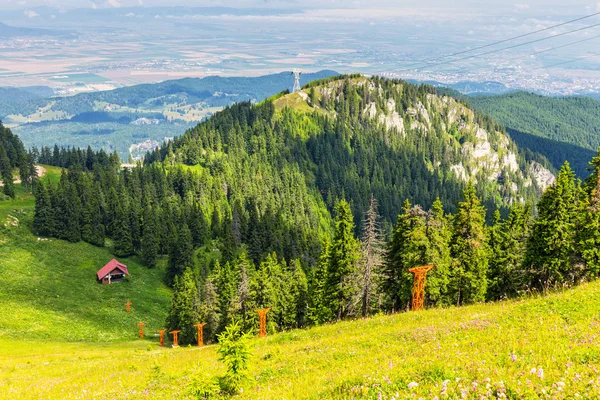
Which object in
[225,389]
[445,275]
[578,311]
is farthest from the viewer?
[445,275]

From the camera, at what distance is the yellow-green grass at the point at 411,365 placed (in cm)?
967

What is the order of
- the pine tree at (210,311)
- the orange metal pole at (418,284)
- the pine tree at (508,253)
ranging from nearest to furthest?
the orange metal pole at (418,284) < the pine tree at (508,253) < the pine tree at (210,311)

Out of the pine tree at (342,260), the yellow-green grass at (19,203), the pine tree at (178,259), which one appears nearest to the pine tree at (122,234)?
the pine tree at (178,259)

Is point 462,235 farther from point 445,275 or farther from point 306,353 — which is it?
point 306,353

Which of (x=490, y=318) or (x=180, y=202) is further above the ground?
(x=490, y=318)

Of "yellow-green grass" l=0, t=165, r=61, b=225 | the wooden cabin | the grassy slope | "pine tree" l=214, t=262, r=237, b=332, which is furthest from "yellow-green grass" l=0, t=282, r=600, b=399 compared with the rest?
"yellow-green grass" l=0, t=165, r=61, b=225

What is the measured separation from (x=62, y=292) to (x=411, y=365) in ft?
273

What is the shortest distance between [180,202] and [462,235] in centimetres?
11483

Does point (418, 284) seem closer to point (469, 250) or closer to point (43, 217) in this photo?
point (469, 250)

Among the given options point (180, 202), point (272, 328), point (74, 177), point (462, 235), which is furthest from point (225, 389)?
point (74, 177)

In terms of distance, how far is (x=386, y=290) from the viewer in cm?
4803

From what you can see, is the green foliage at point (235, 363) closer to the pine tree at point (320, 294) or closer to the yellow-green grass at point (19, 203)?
the pine tree at point (320, 294)

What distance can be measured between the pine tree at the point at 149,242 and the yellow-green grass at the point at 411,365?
78652 millimetres

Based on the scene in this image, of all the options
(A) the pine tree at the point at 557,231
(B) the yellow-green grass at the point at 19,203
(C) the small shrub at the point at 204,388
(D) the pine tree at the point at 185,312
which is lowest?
(D) the pine tree at the point at 185,312
